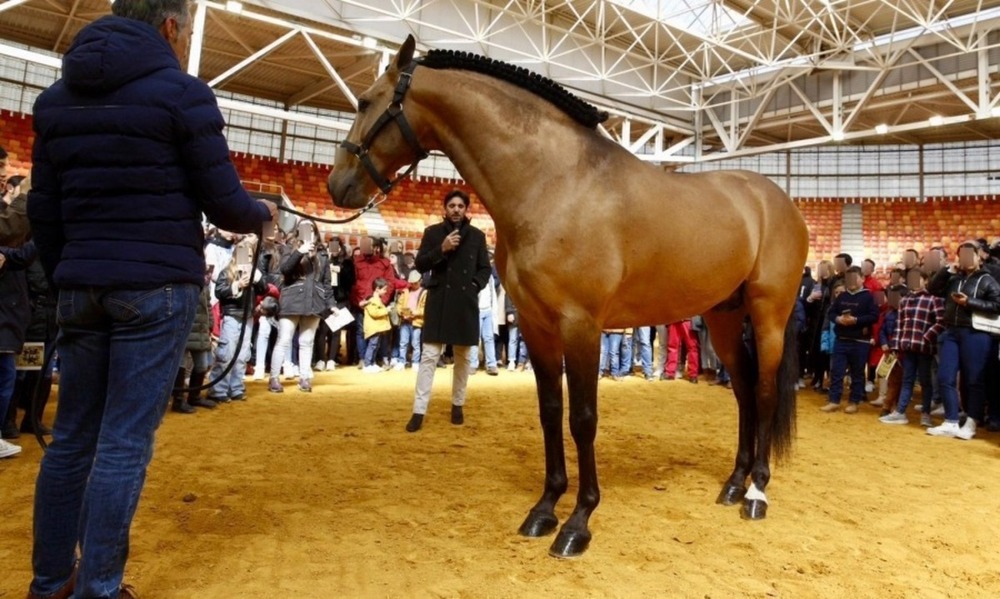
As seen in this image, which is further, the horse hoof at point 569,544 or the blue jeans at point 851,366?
the blue jeans at point 851,366

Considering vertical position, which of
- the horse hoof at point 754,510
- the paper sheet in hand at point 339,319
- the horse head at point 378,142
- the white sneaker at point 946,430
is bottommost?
the horse hoof at point 754,510

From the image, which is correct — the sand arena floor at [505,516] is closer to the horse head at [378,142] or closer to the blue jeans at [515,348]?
the horse head at [378,142]

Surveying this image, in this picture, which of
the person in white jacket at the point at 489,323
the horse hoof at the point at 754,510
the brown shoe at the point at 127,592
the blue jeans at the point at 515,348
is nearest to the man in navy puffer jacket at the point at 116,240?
the brown shoe at the point at 127,592

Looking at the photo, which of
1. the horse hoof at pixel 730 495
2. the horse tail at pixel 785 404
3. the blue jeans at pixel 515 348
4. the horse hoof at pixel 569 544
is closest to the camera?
the horse hoof at pixel 569 544

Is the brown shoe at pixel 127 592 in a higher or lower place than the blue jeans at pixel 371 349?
lower

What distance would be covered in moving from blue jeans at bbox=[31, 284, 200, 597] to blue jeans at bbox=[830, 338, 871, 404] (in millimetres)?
7171

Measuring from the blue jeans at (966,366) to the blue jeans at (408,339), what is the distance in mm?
6716

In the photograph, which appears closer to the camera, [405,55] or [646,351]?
[405,55]

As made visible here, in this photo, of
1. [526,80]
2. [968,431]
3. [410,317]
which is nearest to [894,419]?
[968,431]

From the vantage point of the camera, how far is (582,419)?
2.52 metres

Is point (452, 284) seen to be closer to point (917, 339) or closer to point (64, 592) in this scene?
point (64, 592)

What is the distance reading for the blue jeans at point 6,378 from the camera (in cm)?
364

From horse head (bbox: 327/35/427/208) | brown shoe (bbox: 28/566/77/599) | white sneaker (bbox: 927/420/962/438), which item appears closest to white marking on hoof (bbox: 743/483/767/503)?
horse head (bbox: 327/35/427/208)

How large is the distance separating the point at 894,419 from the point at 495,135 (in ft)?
18.8
